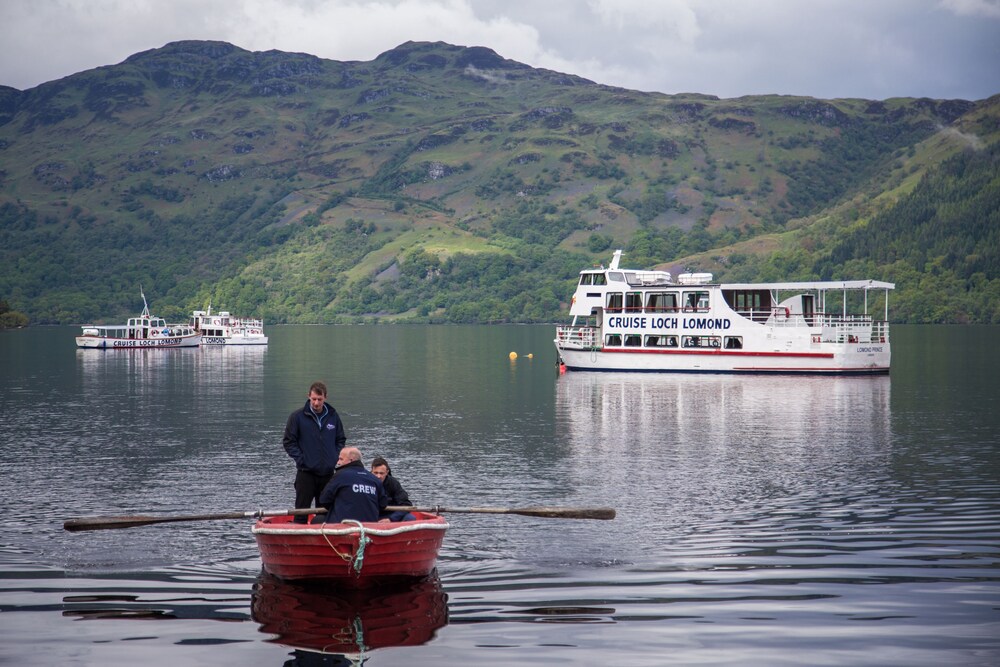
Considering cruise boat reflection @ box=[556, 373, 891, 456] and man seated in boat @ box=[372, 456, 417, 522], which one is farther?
cruise boat reflection @ box=[556, 373, 891, 456]

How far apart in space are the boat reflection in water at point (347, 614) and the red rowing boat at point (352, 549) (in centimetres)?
30

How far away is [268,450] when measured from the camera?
39969 millimetres

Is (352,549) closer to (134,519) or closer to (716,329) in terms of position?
(134,519)

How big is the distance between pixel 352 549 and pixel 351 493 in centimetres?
108

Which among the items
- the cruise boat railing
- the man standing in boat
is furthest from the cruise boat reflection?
the man standing in boat

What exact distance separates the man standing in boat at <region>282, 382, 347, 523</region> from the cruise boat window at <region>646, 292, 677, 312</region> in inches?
2501

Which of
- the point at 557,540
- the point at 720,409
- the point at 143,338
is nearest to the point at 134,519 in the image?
the point at 557,540

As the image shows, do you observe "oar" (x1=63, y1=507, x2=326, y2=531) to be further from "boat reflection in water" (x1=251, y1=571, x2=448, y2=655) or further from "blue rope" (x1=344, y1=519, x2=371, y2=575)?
"blue rope" (x1=344, y1=519, x2=371, y2=575)

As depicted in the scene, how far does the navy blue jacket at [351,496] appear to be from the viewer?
1916cm

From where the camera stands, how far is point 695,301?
81.9 m

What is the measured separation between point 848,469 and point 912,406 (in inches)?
939

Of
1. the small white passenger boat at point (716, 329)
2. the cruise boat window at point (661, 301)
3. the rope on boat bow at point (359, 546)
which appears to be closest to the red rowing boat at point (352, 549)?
the rope on boat bow at point (359, 546)

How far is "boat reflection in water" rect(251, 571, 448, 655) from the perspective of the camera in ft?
55.3

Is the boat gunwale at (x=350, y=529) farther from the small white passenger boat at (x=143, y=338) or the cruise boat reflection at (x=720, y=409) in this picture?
the small white passenger boat at (x=143, y=338)
